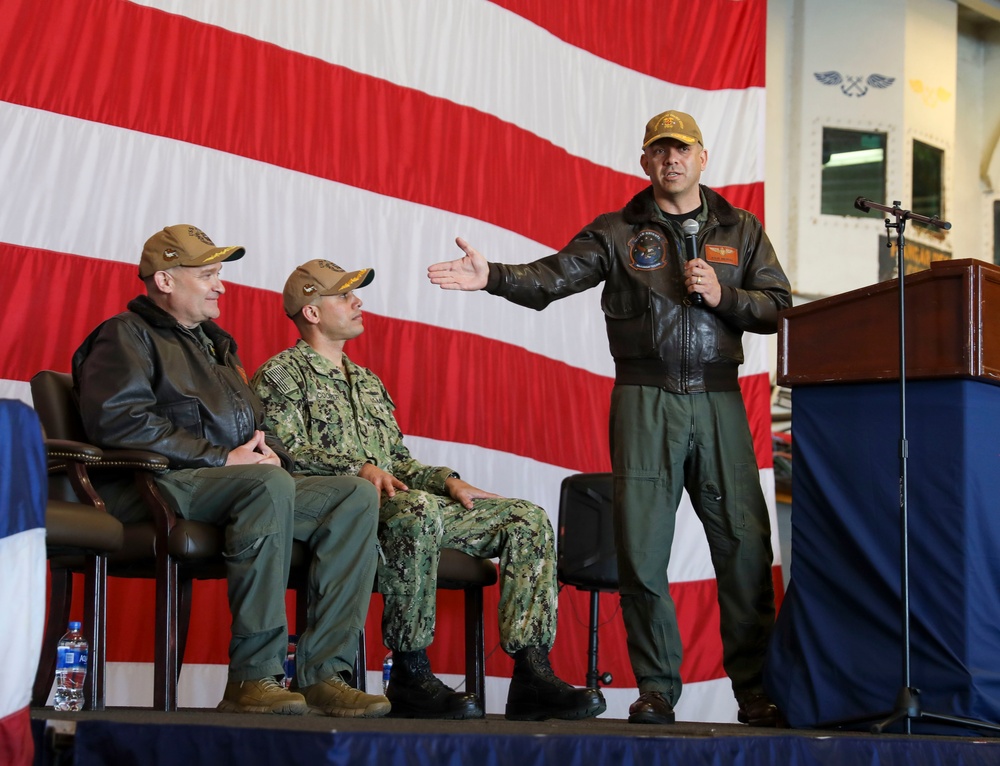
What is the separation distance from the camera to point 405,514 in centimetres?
331

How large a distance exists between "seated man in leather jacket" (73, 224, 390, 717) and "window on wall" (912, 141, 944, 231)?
19.0ft

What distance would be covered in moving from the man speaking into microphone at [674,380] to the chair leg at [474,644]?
0.49 metres

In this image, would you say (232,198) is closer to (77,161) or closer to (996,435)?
(77,161)

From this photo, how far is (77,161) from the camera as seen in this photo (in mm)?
3908

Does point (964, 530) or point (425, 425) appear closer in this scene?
point (964, 530)

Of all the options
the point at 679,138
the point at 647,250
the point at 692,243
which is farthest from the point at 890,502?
the point at 679,138

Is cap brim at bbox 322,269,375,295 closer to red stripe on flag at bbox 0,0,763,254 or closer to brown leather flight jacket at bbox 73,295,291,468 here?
brown leather flight jacket at bbox 73,295,291,468

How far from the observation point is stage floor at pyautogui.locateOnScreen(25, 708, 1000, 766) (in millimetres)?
1947

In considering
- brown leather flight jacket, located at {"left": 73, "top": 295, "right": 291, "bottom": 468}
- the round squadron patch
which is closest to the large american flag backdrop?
brown leather flight jacket, located at {"left": 73, "top": 295, "right": 291, "bottom": 468}

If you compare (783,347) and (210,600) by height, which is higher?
(783,347)

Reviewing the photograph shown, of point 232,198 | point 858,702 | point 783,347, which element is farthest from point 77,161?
point 858,702

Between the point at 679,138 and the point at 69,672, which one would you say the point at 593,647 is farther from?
the point at 679,138

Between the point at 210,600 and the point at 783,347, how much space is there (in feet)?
7.03

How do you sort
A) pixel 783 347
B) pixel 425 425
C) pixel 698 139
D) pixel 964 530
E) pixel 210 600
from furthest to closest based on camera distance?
pixel 425 425
pixel 210 600
pixel 698 139
pixel 783 347
pixel 964 530
